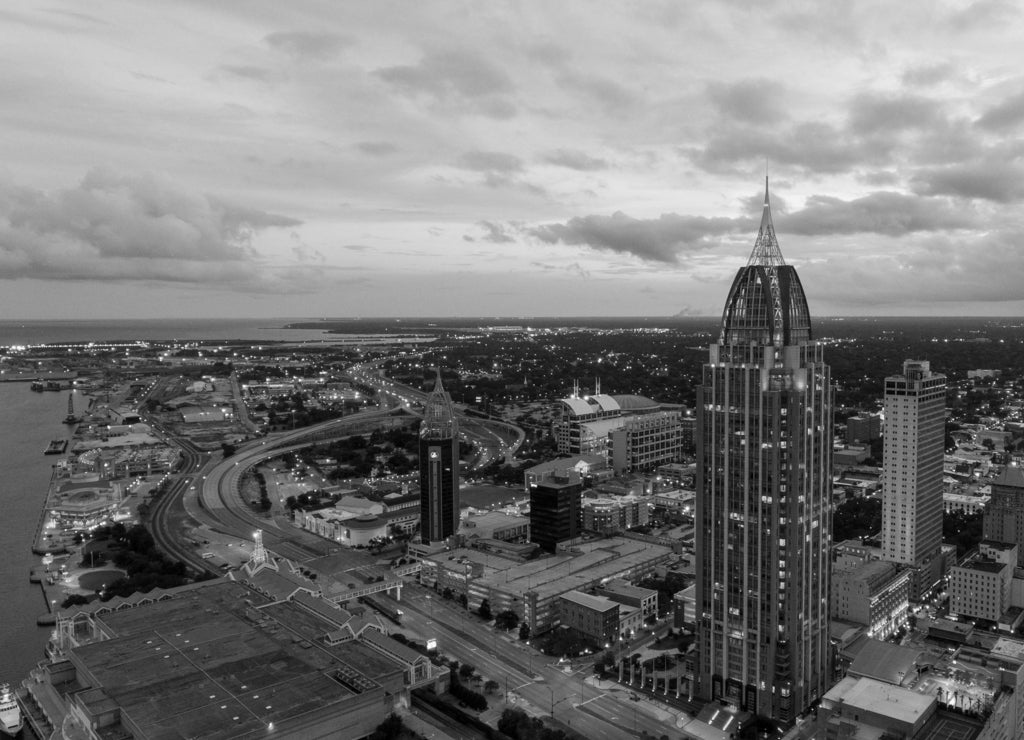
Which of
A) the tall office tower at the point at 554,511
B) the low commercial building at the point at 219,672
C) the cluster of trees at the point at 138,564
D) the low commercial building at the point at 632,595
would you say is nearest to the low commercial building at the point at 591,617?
the low commercial building at the point at 632,595

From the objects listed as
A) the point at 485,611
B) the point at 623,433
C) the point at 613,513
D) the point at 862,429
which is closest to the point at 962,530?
the point at 613,513

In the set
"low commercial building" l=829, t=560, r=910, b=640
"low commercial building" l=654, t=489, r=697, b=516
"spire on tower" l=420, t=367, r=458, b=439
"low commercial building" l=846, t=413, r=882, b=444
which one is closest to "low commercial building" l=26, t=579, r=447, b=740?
"spire on tower" l=420, t=367, r=458, b=439

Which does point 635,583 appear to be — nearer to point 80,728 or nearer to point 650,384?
point 80,728

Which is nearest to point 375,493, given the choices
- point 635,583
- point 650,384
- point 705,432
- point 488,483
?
point 488,483

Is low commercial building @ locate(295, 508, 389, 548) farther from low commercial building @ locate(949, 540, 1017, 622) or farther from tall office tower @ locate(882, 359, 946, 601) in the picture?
low commercial building @ locate(949, 540, 1017, 622)

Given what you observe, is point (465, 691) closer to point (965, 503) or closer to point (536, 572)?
point (536, 572)
